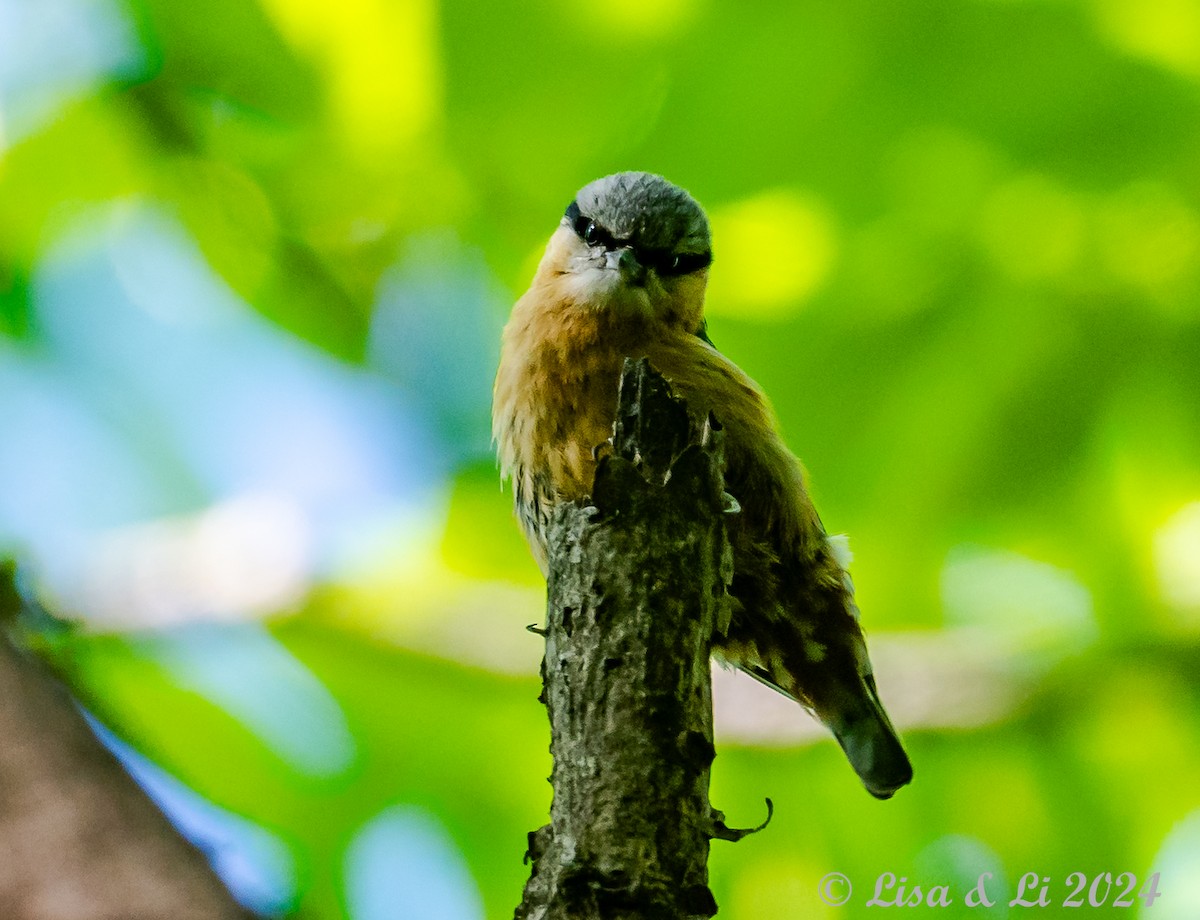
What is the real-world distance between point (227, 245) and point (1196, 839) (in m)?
3.77

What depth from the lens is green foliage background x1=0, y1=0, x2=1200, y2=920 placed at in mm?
3982

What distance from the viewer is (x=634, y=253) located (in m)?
3.52

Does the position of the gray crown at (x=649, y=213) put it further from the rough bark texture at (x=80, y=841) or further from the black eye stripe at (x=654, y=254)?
the rough bark texture at (x=80, y=841)

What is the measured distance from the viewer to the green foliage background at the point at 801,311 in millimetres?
3982

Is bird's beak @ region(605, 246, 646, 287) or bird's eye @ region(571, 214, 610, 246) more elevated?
bird's eye @ region(571, 214, 610, 246)

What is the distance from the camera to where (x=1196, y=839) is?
154 inches

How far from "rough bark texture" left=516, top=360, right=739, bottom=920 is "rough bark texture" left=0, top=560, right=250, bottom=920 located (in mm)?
559

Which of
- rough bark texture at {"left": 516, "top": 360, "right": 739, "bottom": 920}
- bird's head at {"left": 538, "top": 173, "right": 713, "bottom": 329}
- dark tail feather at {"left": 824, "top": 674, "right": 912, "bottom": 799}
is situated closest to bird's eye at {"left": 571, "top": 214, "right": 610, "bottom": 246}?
bird's head at {"left": 538, "top": 173, "right": 713, "bottom": 329}

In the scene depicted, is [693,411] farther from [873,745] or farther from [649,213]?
[873,745]

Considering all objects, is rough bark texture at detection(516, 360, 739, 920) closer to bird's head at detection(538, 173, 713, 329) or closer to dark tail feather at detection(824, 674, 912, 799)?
bird's head at detection(538, 173, 713, 329)

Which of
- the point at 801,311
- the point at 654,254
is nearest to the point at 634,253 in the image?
the point at 654,254

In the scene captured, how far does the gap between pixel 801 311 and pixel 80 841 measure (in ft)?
9.92

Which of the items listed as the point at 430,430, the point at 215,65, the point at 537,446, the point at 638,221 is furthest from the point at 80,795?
the point at 215,65

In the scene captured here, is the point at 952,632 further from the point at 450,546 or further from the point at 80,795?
the point at 80,795
